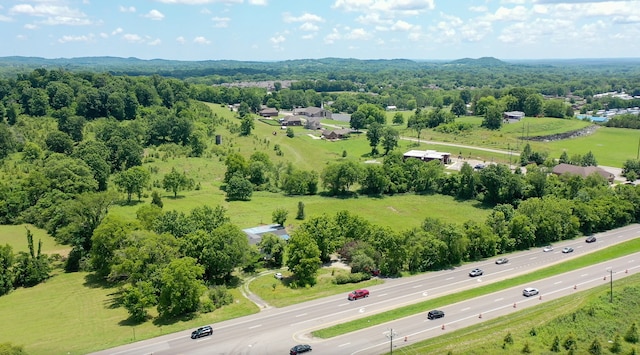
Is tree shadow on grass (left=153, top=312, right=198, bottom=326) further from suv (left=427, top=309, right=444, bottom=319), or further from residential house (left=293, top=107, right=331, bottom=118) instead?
residential house (left=293, top=107, right=331, bottom=118)

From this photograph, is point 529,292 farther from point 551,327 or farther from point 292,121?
point 292,121

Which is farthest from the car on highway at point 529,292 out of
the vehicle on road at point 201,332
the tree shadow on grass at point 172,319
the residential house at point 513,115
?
the residential house at point 513,115

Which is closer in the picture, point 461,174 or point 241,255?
point 241,255

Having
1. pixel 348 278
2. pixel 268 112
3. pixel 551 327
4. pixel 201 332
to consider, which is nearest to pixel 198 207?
pixel 348 278

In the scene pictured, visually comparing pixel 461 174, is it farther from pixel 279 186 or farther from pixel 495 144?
pixel 495 144

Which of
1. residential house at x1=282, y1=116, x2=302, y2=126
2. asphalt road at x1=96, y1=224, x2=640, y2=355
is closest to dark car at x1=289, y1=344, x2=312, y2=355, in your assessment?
asphalt road at x1=96, y1=224, x2=640, y2=355

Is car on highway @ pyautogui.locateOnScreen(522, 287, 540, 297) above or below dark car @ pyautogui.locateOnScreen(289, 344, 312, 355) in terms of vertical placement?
below

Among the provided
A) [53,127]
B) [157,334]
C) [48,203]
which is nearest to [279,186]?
[48,203]
